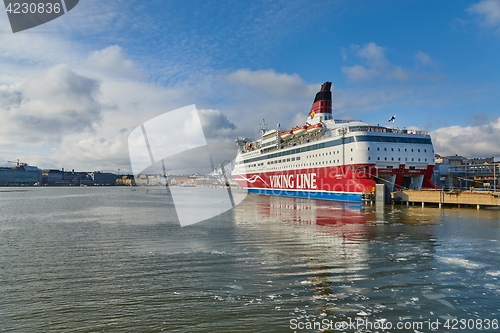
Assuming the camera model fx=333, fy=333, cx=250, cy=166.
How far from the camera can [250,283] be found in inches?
407

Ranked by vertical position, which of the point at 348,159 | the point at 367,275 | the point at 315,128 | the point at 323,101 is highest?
the point at 323,101

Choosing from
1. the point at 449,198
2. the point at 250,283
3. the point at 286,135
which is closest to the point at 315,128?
the point at 286,135

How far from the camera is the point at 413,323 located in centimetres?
768

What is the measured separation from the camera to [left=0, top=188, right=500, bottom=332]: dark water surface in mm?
7746

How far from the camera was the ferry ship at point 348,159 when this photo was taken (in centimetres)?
4250

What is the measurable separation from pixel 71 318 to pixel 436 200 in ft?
130

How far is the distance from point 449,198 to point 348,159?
12228 mm

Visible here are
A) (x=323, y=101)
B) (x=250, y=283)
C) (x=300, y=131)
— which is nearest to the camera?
(x=250, y=283)

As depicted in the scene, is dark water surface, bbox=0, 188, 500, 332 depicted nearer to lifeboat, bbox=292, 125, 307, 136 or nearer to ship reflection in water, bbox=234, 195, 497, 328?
ship reflection in water, bbox=234, 195, 497, 328

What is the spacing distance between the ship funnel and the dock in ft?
76.8

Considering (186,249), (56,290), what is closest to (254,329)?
(56,290)

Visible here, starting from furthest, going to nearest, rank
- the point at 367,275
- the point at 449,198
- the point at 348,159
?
the point at 348,159, the point at 449,198, the point at 367,275

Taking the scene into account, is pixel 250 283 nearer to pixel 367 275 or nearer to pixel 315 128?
pixel 367 275

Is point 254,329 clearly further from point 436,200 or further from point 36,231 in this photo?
point 436,200
